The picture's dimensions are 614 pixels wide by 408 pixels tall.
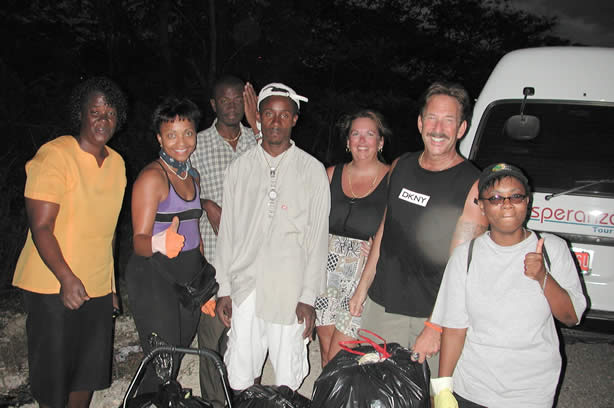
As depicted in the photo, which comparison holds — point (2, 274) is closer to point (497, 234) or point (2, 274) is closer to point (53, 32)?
point (497, 234)

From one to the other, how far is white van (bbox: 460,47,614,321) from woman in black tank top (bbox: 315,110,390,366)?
1.10 metres

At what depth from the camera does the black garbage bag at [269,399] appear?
1935 mm

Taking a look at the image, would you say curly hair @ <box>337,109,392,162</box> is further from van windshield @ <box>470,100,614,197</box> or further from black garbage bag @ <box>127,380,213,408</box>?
black garbage bag @ <box>127,380,213,408</box>

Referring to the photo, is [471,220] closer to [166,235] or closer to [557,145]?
[166,235]

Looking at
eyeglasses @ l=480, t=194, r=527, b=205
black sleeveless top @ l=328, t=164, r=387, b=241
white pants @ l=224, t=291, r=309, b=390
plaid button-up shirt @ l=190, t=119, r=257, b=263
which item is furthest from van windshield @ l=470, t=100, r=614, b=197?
white pants @ l=224, t=291, r=309, b=390

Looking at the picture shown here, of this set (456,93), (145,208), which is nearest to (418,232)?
(456,93)

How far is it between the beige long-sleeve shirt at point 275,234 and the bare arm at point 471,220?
811mm

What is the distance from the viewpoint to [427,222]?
2.34 m

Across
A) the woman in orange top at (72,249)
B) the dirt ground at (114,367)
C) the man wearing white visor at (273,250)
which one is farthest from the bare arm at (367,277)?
the woman in orange top at (72,249)

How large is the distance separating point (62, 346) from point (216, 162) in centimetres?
152

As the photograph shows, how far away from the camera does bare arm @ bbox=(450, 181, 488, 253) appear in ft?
7.34

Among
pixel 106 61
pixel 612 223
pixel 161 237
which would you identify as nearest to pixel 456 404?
pixel 161 237

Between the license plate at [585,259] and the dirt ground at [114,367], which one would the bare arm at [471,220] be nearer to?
the license plate at [585,259]

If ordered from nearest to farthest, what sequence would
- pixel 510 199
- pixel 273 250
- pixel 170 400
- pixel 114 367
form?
pixel 170 400
pixel 510 199
pixel 273 250
pixel 114 367
